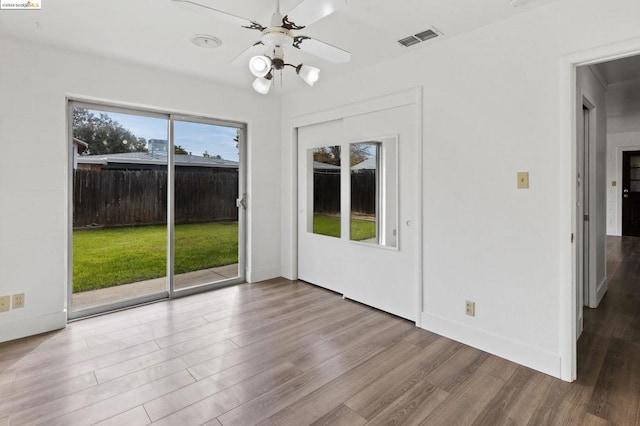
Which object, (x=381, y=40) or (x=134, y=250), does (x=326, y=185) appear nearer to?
(x=381, y=40)

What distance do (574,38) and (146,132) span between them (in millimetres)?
3974

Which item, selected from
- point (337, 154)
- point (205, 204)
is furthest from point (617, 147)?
point (205, 204)

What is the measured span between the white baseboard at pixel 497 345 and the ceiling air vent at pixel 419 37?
2426 mm

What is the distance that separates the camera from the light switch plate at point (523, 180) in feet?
8.20

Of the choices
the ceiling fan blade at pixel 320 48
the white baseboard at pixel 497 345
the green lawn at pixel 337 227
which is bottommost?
the white baseboard at pixel 497 345

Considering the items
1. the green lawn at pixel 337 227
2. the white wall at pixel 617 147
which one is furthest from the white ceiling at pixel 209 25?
Answer: the white wall at pixel 617 147

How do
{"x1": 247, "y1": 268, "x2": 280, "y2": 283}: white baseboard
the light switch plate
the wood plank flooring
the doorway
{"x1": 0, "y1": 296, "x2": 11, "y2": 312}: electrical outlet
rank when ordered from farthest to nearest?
the doorway < {"x1": 247, "y1": 268, "x2": 280, "y2": 283}: white baseboard < {"x1": 0, "y1": 296, "x2": 11, "y2": 312}: electrical outlet < the light switch plate < the wood plank flooring

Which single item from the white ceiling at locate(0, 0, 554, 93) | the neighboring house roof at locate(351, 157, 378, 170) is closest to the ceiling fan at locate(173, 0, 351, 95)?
the white ceiling at locate(0, 0, 554, 93)

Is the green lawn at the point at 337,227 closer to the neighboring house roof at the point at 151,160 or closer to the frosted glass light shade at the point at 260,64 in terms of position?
the neighboring house roof at the point at 151,160

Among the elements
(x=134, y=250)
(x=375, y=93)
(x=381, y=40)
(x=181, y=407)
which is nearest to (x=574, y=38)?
(x=381, y=40)

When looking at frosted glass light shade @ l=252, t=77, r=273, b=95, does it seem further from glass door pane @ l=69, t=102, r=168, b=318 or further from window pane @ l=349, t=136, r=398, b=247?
glass door pane @ l=69, t=102, r=168, b=318

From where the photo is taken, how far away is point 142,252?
13.1ft

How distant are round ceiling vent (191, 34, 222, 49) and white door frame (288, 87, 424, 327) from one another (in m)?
1.52

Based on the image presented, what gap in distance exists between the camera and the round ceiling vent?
2.87 metres
